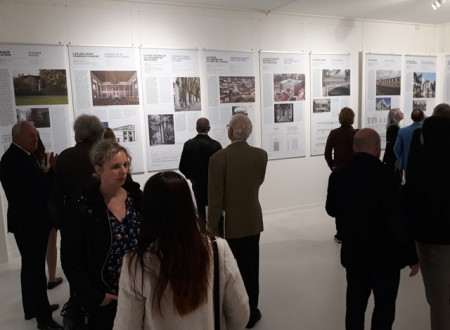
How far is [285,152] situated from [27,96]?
12.4 feet

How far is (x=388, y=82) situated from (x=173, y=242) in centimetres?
675

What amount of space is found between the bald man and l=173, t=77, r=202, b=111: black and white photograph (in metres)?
3.43

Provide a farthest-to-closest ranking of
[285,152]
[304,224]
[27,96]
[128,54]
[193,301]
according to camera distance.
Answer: [285,152]
[304,224]
[128,54]
[27,96]
[193,301]

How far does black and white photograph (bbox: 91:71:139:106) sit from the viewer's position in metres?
4.85

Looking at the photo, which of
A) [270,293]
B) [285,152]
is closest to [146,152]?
[285,152]

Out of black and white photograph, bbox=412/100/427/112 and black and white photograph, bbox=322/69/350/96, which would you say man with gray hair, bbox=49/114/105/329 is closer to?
black and white photograph, bbox=322/69/350/96

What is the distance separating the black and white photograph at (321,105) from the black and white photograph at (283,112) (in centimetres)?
46

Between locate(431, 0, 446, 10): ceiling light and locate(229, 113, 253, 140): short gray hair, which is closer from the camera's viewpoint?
locate(229, 113, 253, 140): short gray hair

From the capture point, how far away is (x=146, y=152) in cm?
524

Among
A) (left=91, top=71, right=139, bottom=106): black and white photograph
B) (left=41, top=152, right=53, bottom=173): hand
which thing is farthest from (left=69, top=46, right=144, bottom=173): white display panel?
(left=41, top=152, right=53, bottom=173): hand

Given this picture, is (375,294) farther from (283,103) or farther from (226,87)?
(283,103)

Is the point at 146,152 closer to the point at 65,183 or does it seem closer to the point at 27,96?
the point at 27,96

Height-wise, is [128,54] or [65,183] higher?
[128,54]

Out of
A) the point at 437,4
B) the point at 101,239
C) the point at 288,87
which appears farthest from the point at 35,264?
the point at 437,4
